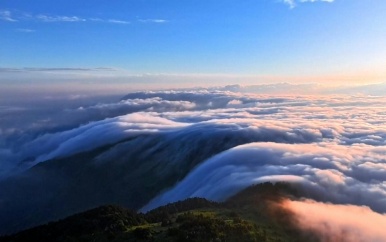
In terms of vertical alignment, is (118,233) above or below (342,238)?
above

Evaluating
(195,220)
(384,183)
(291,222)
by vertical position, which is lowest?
(384,183)

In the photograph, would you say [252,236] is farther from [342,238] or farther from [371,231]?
[371,231]

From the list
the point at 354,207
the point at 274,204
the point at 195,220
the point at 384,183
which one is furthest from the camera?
the point at 384,183

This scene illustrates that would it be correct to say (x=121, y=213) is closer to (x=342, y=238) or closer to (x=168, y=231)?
(x=168, y=231)

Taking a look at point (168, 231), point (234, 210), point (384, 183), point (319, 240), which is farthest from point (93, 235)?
point (384, 183)

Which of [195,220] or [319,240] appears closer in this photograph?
[195,220]

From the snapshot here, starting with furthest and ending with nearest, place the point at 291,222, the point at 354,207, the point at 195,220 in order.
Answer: the point at 354,207
the point at 291,222
the point at 195,220

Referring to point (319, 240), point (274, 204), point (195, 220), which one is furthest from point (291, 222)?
point (195, 220)
